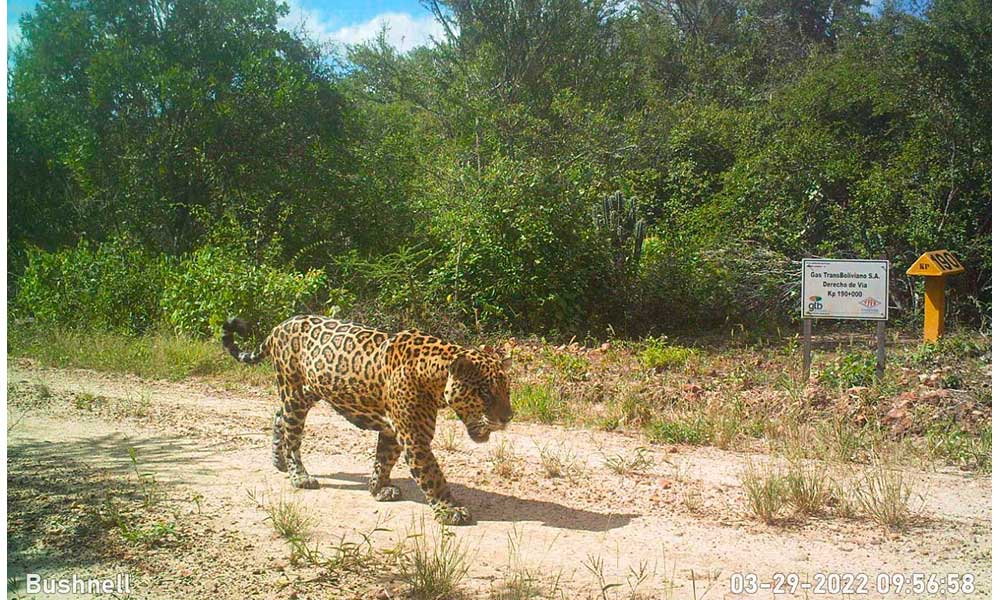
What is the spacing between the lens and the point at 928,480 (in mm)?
7012

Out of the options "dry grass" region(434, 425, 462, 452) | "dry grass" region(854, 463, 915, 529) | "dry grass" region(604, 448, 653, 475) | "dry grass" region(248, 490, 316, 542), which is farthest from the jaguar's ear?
A: "dry grass" region(854, 463, 915, 529)

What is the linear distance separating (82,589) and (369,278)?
29.8ft

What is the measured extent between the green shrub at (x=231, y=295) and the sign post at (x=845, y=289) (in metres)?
6.77

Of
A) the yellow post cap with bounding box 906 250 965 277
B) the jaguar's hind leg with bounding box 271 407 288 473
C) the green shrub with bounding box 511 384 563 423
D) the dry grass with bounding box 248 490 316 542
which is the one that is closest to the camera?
the dry grass with bounding box 248 490 316 542

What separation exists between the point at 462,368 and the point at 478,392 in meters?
0.20

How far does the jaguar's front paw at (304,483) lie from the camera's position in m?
6.77

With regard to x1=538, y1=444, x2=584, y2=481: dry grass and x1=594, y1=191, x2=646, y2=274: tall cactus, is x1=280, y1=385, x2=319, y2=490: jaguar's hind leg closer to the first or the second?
x1=538, y1=444, x2=584, y2=481: dry grass

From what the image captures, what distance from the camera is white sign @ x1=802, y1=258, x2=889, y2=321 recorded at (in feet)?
31.1

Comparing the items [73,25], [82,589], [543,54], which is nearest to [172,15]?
[73,25]

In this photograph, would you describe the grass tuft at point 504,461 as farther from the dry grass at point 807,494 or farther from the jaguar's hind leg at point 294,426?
the dry grass at point 807,494

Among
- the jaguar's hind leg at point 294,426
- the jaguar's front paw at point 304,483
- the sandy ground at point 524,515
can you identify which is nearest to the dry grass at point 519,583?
the sandy ground at point 524,515

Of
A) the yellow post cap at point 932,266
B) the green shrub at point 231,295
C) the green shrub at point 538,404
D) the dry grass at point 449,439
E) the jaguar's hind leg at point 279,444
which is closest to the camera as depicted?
the jaguar's hind leg at point 279,444

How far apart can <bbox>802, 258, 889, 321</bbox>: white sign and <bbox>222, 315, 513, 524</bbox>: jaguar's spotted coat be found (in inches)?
185

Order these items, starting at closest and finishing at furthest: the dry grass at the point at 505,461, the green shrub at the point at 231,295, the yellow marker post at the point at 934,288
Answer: the dry grass at the point at 505,461, the yellow marker post at the point at 934,288, the green shrub at the point at 231,295
